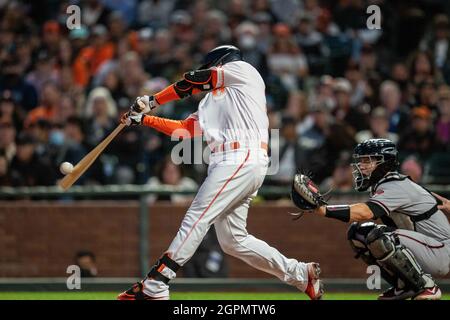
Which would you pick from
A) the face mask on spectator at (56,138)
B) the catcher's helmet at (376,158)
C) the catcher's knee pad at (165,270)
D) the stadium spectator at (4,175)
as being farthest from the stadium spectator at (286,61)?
the catcher's knee pad at (165,270)

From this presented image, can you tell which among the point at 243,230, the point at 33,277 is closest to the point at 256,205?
the point at 33,277

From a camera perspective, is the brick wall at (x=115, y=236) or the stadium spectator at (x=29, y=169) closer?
the brick wall at (x=115, y=236)

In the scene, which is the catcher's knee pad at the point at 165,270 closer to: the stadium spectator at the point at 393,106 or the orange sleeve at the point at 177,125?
the orange sleeve at the point at 177,125

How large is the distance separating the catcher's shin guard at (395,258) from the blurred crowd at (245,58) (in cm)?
390

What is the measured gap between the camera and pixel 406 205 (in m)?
7.62

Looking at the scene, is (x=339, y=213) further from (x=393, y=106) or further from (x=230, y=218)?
(x=393, y=106)

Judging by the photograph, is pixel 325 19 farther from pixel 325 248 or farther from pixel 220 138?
pixel 220 138

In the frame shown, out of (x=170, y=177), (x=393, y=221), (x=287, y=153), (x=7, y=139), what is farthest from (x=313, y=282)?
(x=7, y=139)

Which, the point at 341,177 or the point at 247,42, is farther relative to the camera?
the point at 247,42

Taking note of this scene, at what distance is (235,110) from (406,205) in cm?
151

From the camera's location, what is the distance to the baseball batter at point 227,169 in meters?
7.57

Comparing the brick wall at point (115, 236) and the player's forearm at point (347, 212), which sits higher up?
the player's forearm at point (347, 212)

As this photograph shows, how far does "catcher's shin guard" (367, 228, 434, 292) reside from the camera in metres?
7.45

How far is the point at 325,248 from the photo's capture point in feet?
36.8
